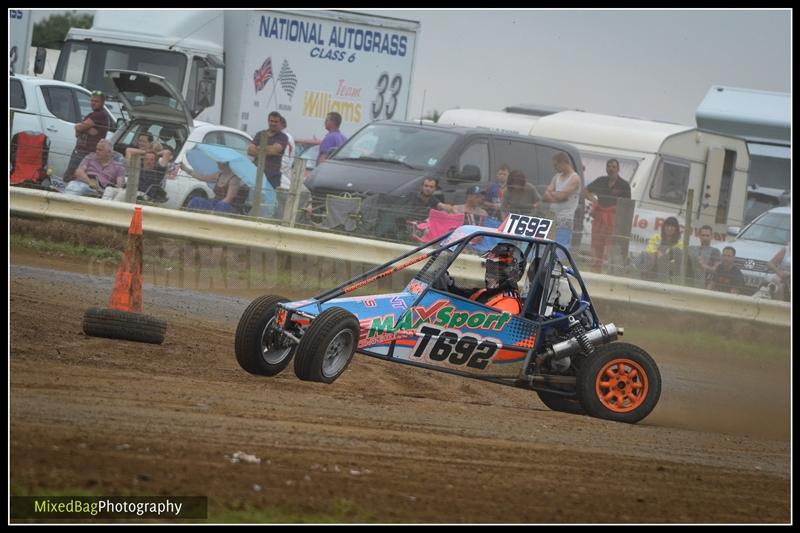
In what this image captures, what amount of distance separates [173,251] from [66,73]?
25.1 ft

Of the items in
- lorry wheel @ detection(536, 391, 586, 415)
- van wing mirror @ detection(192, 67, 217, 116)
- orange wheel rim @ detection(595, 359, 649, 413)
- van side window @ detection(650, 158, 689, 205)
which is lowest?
lorry wheel @ detection(536, 391, 586, 415)

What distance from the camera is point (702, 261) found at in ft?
40.0

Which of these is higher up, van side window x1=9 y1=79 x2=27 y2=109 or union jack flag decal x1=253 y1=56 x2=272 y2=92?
union jack flag decal x1=253 y1=56 x2=272 y2=92

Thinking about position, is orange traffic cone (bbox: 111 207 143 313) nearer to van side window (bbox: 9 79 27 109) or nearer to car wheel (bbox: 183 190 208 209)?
car wheel (bbox: 183 190 208 209)

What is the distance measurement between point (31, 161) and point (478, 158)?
4.94m

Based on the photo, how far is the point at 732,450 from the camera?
24.1ft

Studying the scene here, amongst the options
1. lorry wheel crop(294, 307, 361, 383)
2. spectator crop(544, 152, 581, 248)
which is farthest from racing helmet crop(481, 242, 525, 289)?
spectator crop(544, 152, 581, 248)

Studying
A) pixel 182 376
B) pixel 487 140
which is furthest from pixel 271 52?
pixel 182 376

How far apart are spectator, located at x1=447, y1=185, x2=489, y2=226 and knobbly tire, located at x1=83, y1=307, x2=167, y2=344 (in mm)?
4621

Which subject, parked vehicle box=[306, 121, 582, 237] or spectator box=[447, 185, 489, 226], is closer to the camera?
spectator box=[447, 185, 489, 226]

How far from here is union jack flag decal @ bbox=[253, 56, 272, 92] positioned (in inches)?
735

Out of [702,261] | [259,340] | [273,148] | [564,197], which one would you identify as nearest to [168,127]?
[273,148]

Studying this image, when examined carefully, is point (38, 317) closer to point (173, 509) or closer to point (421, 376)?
point (421, 376)

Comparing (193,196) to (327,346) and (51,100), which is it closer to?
(51,100)
